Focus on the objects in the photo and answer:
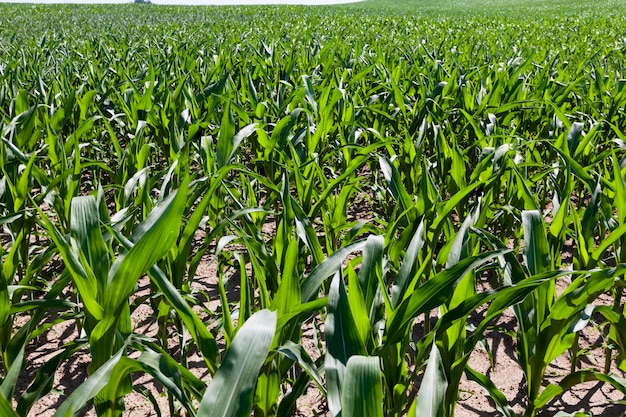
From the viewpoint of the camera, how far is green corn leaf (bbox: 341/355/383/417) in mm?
774

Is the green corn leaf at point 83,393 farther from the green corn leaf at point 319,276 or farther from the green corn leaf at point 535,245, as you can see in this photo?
the green corn leaf at point 535,245

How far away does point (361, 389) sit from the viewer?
78cm

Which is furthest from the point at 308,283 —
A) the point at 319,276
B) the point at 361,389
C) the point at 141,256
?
the point at 361,389

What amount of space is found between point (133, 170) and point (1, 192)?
24.0 inches

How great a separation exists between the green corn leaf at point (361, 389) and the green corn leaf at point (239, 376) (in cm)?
13

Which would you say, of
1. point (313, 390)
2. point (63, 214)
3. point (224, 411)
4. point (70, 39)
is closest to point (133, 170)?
point (63, 214)

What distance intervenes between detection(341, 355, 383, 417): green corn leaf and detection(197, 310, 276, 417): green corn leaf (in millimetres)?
127

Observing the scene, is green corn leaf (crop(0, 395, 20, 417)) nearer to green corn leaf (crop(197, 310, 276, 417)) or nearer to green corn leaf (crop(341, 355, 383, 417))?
green corn leaf (crop(197, 310, 276, 417))

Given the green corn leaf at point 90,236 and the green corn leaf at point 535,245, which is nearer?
the green corn leaf at point 90,236

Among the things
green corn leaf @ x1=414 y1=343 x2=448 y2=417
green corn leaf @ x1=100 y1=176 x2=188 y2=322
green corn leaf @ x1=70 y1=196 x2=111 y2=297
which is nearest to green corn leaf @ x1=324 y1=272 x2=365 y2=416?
green corn leaf @ x1=414 y1=343 x2=448 y2=417

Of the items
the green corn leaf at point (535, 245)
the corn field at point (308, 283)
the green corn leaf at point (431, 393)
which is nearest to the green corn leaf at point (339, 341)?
the corn field at point (308, 283)

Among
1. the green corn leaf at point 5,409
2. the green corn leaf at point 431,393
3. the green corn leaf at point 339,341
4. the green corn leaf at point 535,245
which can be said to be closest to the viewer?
the green corn leaf at point 5,409

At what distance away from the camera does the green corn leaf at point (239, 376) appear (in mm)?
813

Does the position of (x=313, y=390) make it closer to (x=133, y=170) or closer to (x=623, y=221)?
(x=623, y=221)
